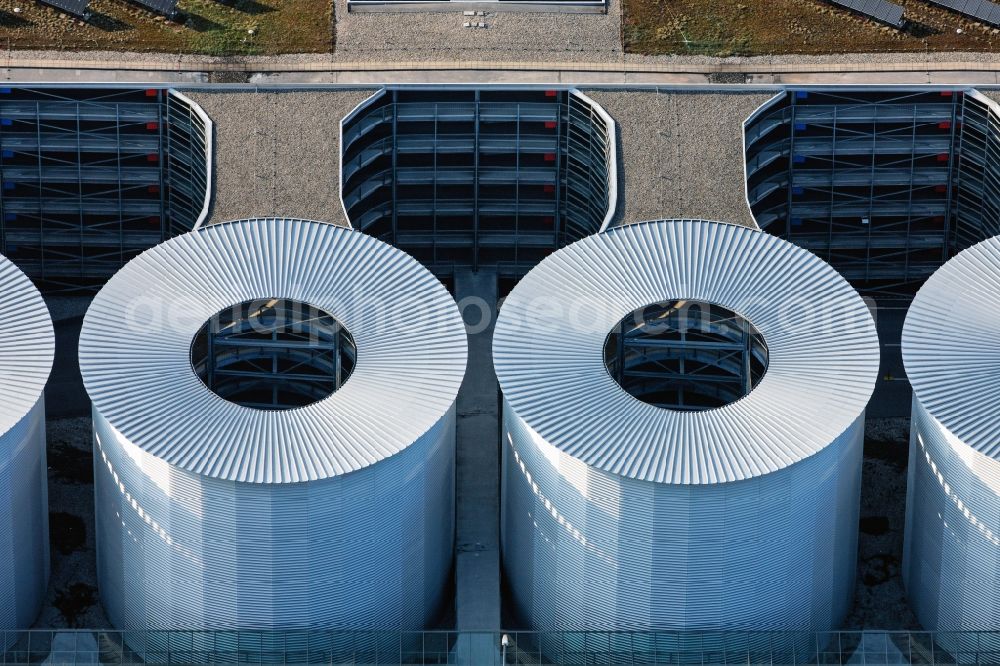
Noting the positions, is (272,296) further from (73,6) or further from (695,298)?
(73,6)

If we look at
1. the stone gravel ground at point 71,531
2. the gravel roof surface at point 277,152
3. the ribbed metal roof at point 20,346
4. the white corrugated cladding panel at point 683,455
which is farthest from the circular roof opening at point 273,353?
the stone gravel ground at point 71,531

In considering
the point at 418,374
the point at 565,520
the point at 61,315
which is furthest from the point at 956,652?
the point at 61,315

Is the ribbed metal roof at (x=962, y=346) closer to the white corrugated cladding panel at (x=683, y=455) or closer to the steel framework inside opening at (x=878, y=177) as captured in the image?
the white corrugated cladding panel at (x=683, y=455)

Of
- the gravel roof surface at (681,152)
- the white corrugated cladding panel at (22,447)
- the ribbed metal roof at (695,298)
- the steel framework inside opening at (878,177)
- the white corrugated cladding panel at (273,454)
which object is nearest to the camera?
the white corrugated cladding panel at (273,454)

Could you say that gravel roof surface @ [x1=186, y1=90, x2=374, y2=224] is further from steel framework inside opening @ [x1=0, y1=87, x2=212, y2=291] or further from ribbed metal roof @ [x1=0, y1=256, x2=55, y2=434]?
ribbed metal roof @ [x1=0, y1=256, x2=55, y2=434]

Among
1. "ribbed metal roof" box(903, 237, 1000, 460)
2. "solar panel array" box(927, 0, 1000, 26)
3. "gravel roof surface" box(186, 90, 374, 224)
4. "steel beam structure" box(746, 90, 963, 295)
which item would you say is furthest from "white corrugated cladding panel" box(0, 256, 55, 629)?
"solar panel array" box(927, 0, 1000, 26)

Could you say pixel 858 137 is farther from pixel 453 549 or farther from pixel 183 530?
pixel 183 530
